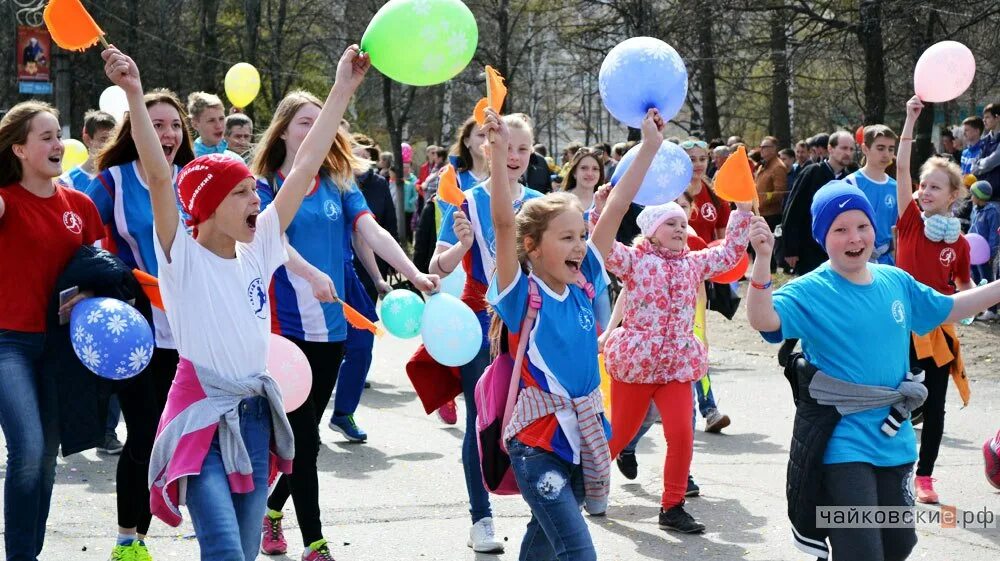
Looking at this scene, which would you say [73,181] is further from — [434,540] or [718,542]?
[718,542]

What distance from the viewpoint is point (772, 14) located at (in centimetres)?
2080

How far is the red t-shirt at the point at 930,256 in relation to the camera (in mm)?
6820

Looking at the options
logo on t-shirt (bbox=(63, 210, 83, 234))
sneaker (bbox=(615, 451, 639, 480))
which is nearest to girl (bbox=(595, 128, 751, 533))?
sneaker (bbox=(615, 451, 639, 480))

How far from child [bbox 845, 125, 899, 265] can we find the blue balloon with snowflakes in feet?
11.8

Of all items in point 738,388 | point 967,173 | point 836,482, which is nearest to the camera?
point 836,482

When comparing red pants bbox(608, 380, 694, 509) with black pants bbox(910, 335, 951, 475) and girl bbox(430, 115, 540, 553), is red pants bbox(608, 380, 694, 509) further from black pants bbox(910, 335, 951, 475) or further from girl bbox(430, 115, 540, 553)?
black pants bbox(910, 335, 951, 475)

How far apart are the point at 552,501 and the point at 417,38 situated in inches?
65.1

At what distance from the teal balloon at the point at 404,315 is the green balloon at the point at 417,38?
2.04 metres

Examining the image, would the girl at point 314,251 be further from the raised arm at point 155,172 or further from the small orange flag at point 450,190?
the raised arm at point 155,172

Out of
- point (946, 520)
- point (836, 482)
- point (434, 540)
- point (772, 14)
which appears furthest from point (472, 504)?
point (772, 14)

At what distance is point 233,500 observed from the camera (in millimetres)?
3904

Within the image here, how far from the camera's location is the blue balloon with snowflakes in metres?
4.79

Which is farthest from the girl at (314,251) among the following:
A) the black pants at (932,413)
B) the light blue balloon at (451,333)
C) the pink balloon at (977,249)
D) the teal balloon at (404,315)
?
the pink balloon at (977,249)

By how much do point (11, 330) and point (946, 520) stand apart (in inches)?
176
